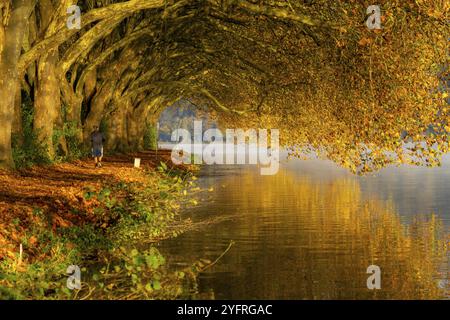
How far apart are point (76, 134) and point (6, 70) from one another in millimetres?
14298

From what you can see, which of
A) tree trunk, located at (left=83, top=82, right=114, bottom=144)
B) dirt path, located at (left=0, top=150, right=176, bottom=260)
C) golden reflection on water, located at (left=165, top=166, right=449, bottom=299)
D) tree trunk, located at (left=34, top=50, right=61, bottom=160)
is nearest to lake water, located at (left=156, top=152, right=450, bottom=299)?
golden reflection on water, located at (left=165, top=166, right=449, bottom=299)

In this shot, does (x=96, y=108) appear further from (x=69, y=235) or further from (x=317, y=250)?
(x=317, y=250)

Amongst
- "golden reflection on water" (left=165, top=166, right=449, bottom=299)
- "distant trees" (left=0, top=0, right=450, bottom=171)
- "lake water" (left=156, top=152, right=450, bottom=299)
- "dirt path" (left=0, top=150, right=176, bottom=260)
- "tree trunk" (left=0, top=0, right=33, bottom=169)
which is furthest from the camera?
"tree trunk" (left=0, top=0, right=33, bottom=169)

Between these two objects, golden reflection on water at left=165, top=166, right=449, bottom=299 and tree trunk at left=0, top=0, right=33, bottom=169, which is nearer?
golden reflection on water at left=165, top=166, right=449, bottom=299

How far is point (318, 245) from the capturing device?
17.0 meters

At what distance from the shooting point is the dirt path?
14.4 m

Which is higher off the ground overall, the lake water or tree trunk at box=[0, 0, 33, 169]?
tree trunk at box=[0, 0, 33, 169]

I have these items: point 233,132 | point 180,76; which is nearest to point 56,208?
point 180,76

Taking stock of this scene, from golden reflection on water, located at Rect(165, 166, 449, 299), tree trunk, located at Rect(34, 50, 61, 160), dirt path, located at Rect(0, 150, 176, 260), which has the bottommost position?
golden reflection on water, located at Rect(165, 166, 449, 299)

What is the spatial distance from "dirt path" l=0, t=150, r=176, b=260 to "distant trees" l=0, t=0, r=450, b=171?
178 centimetres

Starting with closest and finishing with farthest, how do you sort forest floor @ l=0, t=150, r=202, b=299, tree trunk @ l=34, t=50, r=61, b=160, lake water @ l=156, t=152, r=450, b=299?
1. forest floor @ l=0, t=150, r=202, b=299
2. lake water @ l=156, t=152, r=450, b=299
3. tree trunk @ l=34, t=50, r=61, b=160

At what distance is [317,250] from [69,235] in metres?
4.93

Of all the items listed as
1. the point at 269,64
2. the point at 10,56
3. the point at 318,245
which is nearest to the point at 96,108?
the point at 269,64

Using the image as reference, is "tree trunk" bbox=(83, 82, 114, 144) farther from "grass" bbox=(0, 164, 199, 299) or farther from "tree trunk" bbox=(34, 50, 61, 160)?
"grass" bbox=(0, 164, 199, 299)
